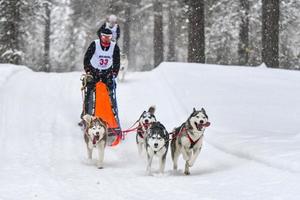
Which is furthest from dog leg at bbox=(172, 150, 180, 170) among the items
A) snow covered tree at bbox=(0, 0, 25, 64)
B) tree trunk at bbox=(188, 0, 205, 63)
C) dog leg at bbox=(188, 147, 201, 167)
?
snow covered tree at bbox=(0, 0, 25, 64)

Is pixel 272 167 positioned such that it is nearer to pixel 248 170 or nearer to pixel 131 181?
pixel 248 170

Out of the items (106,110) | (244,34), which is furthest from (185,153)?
(244,34)

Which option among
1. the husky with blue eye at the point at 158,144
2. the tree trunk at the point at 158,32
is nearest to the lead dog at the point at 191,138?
the husky with blue eye at the point at 158,144

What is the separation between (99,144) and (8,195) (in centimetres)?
280

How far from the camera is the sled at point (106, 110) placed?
10352mm

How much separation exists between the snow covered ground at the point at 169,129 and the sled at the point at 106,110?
1.12 ft

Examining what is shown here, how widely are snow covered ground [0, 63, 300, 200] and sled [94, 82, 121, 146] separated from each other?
1.12ft

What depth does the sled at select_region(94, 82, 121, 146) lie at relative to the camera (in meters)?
10.4

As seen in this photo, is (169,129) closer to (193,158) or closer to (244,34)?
(193,158)

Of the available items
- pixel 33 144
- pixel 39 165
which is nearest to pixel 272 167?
pixel 39 165

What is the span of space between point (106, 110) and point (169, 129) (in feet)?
6.00

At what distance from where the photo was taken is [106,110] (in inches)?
411

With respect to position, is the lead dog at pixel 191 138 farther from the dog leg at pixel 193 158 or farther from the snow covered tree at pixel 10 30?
the snow covered tree at pixel 10 30

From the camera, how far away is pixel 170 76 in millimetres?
15734
